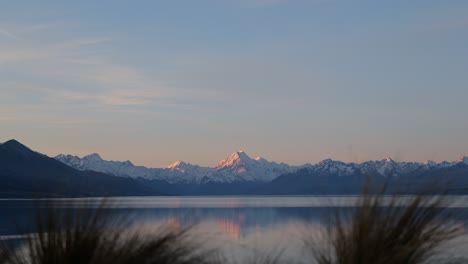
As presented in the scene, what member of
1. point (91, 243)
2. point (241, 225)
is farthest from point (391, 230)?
point (241, 225)

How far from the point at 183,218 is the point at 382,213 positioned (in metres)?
1.85

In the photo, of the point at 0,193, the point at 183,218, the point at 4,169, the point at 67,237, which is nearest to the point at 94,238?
the point at 67,237

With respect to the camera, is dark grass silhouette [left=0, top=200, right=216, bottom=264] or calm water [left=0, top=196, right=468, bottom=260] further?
calm water [left=0, top=196, right=468, bottom=260]

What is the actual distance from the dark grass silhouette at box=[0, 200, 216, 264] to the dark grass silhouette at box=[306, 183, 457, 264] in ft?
3.56

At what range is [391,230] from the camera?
163 inches

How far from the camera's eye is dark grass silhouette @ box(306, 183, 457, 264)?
408 cm

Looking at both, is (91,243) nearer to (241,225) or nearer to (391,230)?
(391,230)

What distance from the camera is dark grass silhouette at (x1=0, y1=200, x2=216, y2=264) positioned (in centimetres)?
415

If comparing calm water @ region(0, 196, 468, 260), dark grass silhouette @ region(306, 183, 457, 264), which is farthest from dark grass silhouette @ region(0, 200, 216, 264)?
dark grass silhouette @ region(306, 183, 457, 264)

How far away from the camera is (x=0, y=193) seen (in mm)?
146500

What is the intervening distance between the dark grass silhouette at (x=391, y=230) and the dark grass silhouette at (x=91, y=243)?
108 cm

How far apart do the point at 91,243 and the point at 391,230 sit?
5.97 feet

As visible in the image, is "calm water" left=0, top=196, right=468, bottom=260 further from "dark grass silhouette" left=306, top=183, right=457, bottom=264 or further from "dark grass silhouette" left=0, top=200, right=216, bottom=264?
Answer: "dark grass silhouette" left=306, top=183, right=457, bottom=264

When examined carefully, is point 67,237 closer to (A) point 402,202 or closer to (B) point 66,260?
(B) point 66,260
